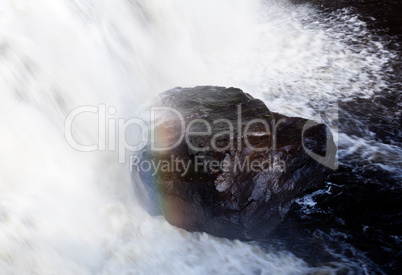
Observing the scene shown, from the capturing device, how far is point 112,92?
208 inches

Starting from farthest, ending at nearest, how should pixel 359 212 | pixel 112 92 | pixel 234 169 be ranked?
pixel 112 92
pixel 359 212
pixel 234 169

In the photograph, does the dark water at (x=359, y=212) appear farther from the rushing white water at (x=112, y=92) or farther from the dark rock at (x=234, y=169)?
the rushing white water at (x=112, y=92)

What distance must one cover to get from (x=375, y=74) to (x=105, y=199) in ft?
14.4

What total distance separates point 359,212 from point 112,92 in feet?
10.6

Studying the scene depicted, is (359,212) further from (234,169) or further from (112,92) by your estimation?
(112,92)

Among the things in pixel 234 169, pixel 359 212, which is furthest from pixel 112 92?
pixel 359 212

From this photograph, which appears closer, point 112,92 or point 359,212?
point 359,212

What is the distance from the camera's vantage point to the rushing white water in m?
3.52

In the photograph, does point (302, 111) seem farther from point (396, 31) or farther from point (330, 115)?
point (396, 31)

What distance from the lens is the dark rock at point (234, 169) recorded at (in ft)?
11.9

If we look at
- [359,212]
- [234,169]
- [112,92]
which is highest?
[112,92]

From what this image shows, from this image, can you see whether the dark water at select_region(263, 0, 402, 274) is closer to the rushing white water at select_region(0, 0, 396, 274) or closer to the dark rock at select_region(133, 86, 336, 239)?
the dark rock at select_region(133, 86, 336, 239)

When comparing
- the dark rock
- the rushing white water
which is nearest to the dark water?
the dark rock

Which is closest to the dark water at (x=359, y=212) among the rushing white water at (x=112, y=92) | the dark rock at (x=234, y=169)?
the dark rock at (x=234, y=169)
